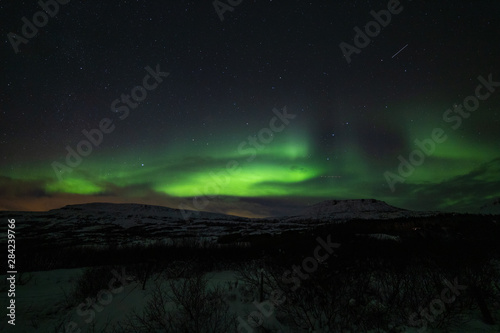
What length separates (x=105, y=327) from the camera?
7.61 metres

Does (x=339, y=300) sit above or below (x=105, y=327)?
above

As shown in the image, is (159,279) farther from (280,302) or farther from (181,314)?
(280,302)

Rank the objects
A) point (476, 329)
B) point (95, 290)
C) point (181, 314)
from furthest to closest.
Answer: point (95, 290) → point (181, 314) → point (476, 329)

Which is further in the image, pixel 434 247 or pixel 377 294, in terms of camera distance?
pixel 434 247

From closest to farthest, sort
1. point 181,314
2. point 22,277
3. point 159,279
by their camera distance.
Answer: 1. point 181,314
2. point 159,279
3. point 22,277

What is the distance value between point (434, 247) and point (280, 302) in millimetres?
8070

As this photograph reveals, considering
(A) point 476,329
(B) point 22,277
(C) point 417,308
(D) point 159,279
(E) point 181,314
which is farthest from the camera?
(B) point 22,277

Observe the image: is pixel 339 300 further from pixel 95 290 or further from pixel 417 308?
pixel 95 290

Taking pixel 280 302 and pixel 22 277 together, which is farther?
pixel 22 277

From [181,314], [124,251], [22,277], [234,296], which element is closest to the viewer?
[181,314]

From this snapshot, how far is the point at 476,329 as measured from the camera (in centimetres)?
559

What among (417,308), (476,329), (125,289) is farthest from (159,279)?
(476,329)

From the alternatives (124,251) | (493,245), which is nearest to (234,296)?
(493,245)

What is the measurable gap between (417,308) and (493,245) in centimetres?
969
